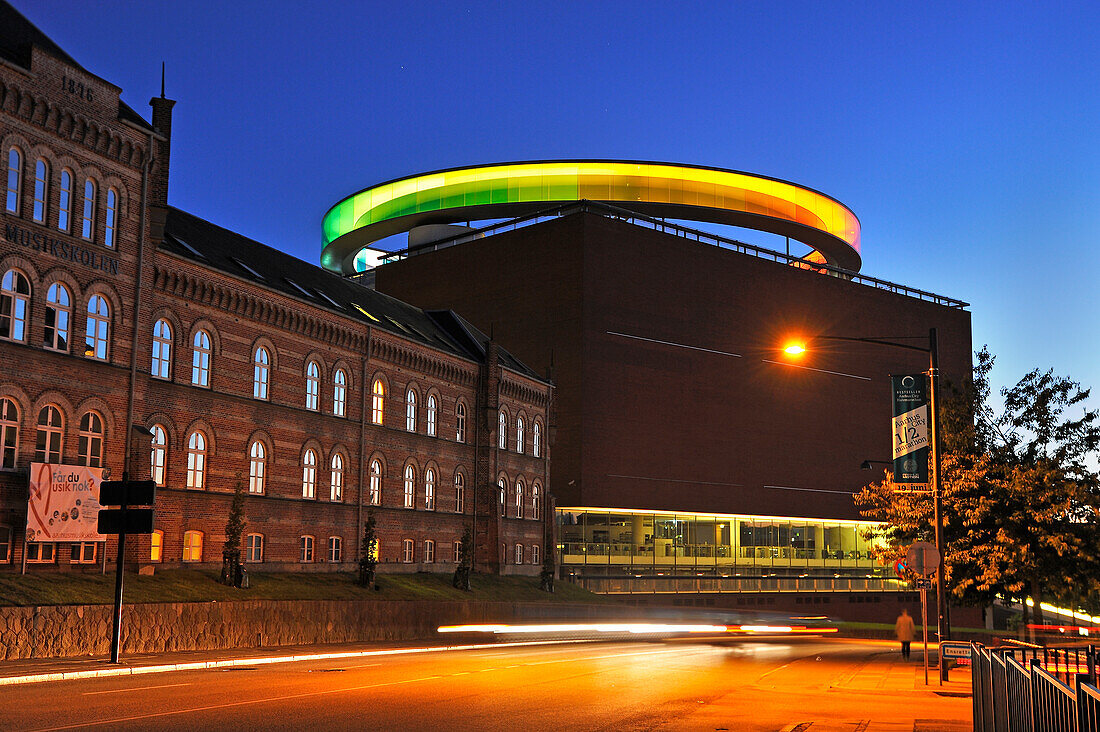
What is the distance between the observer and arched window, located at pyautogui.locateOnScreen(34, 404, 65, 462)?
107ft

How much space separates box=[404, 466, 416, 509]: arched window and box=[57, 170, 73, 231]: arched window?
22.0 m

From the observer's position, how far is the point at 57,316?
33.5 metres

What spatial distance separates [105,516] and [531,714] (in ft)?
40.8

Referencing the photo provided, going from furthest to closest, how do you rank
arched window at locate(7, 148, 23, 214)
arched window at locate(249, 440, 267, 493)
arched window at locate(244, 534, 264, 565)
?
1. arched window at locate(249, 440, 267, 493)
2. arched window at locate(244, 534, 264, 565)
3. arched window at locate(7, 148, 23, 214)

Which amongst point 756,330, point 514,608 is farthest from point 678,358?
point 514,608

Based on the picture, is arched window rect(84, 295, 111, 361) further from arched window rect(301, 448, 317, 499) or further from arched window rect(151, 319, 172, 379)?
arched window rect(301, 448, 317, 499)

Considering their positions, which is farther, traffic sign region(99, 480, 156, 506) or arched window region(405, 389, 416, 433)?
arched window region(405, 389, 416, 433)

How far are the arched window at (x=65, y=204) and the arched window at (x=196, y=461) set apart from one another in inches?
340

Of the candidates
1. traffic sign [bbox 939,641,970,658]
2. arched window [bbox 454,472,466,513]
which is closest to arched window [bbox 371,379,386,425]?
arched window [bbox 454,472,466,513]

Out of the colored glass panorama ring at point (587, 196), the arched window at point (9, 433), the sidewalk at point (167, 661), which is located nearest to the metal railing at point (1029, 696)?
the sidewalk at point (167, 661)

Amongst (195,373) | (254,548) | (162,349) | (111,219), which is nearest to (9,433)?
(162,349)

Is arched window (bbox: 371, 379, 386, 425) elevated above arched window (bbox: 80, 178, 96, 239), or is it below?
below

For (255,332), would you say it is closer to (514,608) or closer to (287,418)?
(287,418)

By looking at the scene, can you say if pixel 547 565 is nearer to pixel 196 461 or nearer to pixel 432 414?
pixel 432 414
